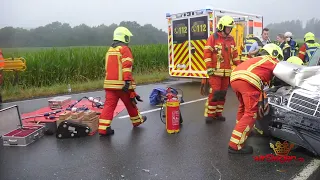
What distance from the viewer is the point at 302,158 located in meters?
4.62

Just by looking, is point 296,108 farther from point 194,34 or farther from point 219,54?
point 194,34

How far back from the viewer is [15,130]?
236 inches

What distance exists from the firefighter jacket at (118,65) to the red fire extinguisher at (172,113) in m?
0.76

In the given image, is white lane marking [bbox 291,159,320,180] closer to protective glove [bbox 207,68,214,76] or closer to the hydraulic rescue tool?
the hydraulic rescue tool

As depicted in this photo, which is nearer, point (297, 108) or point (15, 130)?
point (297, 108)

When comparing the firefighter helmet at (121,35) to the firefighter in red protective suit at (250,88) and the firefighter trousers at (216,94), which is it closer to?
the firefighter trousers at (216,94)

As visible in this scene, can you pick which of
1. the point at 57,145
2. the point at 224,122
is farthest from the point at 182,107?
the point at 57,145

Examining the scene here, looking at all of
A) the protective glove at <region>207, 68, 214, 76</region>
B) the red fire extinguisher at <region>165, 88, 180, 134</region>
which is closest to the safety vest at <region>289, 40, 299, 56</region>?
the protective glove at <region>207, 68, 214, 76</region>

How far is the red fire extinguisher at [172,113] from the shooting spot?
19.5ft

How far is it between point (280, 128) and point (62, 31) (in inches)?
838

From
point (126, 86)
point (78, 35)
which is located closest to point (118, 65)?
point (126, 86)

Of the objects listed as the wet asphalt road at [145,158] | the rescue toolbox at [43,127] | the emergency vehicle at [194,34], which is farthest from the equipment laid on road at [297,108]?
the emergency vehicle at [194,34]

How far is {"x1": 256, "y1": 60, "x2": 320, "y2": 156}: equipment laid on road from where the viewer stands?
417 cm

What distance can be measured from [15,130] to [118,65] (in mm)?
2106
